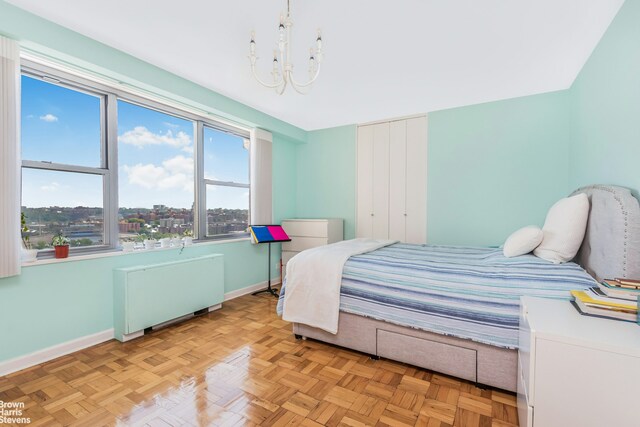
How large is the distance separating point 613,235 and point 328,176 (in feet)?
11.9

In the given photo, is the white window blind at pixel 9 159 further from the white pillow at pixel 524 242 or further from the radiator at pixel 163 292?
the white pillow at pixel 524 242

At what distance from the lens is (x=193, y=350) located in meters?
2.38

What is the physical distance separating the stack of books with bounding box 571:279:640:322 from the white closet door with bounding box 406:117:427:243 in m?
2.60

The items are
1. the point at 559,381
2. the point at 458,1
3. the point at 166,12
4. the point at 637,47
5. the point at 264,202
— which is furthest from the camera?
the point at 264,202

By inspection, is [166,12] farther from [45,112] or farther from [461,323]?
[461,323]

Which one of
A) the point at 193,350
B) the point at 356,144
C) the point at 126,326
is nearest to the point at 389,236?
the point at 356,144

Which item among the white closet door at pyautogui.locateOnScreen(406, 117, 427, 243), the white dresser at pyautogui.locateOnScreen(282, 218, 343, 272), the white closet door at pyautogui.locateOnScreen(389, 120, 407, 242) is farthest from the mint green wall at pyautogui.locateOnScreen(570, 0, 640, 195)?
the white dresser at pyautogui.locateOnScreen(282, 218, 343, 272)

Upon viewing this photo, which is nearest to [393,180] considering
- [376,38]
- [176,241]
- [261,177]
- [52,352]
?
[261,177]

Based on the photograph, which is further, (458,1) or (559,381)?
(458,1)

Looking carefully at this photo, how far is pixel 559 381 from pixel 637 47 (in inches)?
78.0

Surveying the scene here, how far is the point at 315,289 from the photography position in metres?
2.40

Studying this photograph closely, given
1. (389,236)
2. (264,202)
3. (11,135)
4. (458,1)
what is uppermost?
(458,1)

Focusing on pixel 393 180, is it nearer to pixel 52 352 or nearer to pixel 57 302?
pixel 57 302

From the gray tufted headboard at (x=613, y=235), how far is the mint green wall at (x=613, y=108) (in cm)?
12
